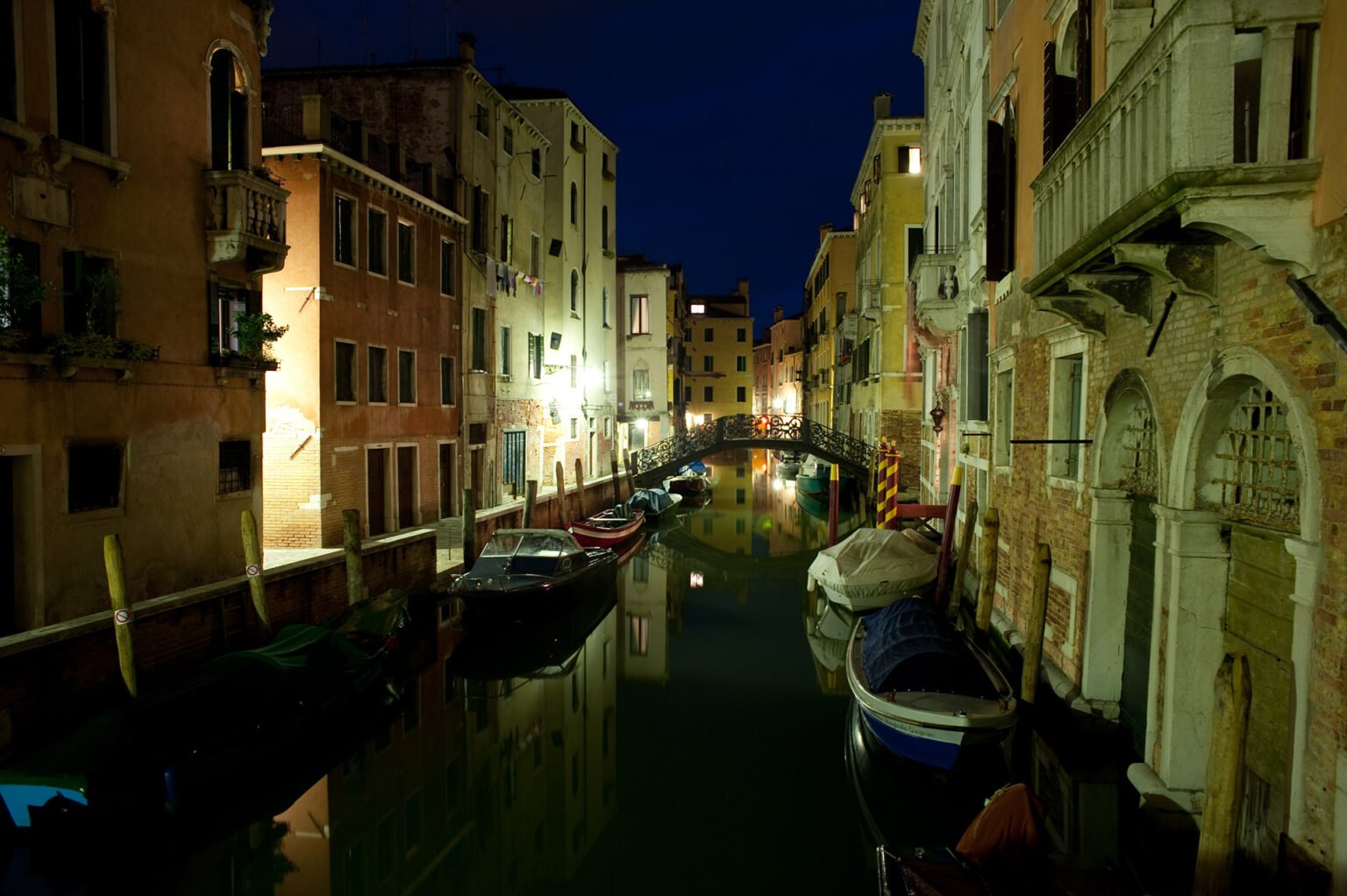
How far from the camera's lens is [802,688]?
11.0 meters

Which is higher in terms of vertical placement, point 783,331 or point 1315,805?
point 783,331

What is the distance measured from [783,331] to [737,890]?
57.4m

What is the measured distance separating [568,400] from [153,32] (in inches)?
617

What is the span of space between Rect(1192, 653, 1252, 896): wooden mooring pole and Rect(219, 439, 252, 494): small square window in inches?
419

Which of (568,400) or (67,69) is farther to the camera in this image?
(568,400)

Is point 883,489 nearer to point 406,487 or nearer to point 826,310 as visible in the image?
point 406,487

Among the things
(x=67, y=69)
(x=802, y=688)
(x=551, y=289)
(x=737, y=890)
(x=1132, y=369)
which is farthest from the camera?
(x=551, y=289)

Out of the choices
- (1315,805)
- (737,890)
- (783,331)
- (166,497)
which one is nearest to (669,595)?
(166,497)

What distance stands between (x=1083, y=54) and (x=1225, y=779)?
585 cm

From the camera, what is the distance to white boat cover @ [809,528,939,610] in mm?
13055

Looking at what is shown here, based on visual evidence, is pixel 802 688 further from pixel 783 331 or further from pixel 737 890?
pixel 783 331

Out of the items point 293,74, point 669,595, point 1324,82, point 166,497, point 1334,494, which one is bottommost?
point 669,595

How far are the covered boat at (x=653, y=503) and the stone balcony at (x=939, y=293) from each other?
34.6ft

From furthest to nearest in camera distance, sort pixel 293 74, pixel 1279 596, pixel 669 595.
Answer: pixel 293 74
pixel 669 595
pixel 1279 596
